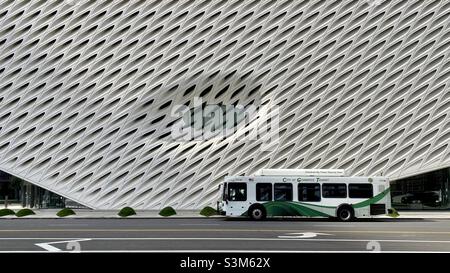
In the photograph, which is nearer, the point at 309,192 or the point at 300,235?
the point at 300,235

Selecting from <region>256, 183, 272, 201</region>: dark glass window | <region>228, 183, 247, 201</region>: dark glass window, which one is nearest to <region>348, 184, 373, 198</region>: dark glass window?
<region>256, 183, 272, 201</region>: dark glass window

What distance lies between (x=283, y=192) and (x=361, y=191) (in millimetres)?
3767

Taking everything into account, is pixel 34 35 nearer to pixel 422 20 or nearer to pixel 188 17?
pixel 188 17

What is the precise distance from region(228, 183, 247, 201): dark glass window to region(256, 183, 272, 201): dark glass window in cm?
62

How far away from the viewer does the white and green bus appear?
28453 millimetres

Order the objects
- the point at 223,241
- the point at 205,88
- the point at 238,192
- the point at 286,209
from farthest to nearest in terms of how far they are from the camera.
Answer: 1. the point at 205,88
2. the point at 238,192
3. the point at 286,209
4. the point at 223,241

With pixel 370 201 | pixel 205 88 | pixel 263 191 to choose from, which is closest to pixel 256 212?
pixel 263 191

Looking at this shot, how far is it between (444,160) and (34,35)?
28.7 meters

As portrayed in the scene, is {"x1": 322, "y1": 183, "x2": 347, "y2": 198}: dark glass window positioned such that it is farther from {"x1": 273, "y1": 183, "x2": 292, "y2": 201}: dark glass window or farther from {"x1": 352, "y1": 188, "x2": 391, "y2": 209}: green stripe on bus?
{"x1": 273, "y1": 183, "x2": 292, "y2": 201}: dark glass window

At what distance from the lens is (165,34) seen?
40.8 m

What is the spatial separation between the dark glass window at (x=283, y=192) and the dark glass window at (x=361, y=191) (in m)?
2.90

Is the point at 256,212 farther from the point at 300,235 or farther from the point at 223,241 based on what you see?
the point at 223,241

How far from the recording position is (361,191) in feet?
94.1
